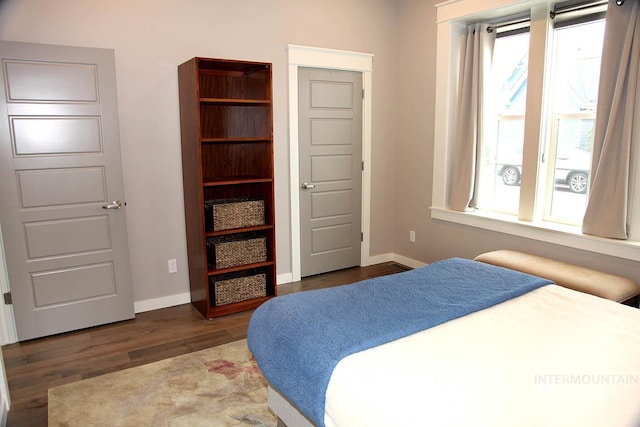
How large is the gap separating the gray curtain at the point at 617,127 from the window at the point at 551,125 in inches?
9.0

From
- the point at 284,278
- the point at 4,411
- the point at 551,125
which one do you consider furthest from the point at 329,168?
the point at 4,411

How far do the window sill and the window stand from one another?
0.62ft

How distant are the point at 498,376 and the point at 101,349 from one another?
2.67 m

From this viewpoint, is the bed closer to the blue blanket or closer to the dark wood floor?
the blue blanket

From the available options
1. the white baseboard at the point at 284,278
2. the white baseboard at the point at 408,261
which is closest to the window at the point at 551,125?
the white baseboard at the point at 408,261

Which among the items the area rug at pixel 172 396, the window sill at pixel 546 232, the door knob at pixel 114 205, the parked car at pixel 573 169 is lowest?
the area rug at pixel 172 396

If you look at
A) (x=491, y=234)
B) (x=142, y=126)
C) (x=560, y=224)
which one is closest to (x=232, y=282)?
(x=142, y=126)

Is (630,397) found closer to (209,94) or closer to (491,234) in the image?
(491,234)

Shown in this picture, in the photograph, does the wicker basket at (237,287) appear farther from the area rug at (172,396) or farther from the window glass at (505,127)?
the window glass at (505,127)

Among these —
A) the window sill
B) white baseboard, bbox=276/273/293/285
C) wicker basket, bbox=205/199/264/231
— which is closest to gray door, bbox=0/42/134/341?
wicker basket, bbox=205/199/264/231

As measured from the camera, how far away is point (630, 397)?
4.74ft

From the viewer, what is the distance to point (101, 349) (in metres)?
3.05

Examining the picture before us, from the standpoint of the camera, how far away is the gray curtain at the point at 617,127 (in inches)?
115

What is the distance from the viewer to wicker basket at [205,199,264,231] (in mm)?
3562
